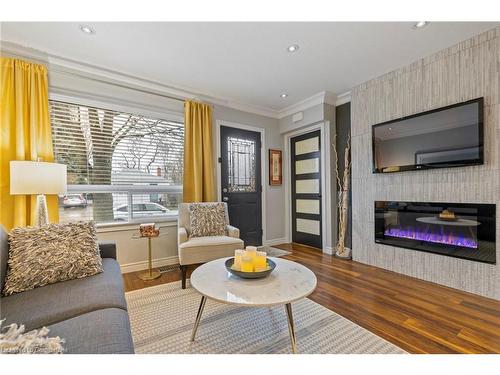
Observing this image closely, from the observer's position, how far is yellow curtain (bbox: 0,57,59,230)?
7.22 ft

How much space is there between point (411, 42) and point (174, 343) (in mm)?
3267

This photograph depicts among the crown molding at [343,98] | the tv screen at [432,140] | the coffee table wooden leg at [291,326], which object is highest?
the crown molding at [343,98]

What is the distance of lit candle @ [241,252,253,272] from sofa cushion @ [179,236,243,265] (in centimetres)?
99

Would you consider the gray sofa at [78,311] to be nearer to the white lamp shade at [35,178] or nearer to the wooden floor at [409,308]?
the white lamp shade at [35,178]

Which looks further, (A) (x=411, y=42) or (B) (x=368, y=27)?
(A) (x=411, y=42)

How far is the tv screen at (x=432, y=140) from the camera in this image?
7.14 ft

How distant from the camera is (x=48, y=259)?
1.46m

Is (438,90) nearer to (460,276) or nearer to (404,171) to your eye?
(404,171)

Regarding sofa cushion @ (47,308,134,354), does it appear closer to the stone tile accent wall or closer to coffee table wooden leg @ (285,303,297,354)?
coffee table wooden leg @ (285,303,297,354)

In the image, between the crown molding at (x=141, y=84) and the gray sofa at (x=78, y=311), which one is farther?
the crown molding at (x=141, y=84)

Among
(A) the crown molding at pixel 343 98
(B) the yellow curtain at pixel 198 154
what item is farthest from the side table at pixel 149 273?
(A) the crown molding at pixel 343 98

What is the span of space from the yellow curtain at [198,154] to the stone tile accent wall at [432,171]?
2.06 meters

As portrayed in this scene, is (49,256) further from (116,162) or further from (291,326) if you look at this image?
(116,162)

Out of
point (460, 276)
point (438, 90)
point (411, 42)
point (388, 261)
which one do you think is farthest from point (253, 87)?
point (460, 276)
